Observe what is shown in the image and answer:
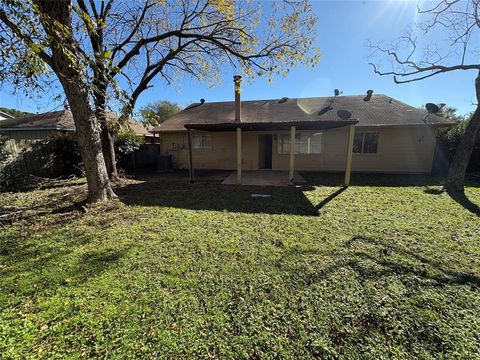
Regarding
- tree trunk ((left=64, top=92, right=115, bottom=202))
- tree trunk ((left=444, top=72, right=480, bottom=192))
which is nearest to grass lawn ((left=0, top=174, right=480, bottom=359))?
tree trunk ((left=64, top=92, right=115, bottom=202))

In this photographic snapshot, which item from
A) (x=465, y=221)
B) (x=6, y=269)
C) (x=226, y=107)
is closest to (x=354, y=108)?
(x=226, y=107)

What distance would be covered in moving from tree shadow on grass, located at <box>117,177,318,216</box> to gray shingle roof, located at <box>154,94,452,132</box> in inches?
178

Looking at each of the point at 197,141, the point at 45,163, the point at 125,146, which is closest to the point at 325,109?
the point at 197,141

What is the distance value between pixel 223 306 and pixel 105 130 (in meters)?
8.30

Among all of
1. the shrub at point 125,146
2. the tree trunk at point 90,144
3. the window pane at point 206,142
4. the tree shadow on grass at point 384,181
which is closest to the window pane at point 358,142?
the tree shadow on grass at point 384,181

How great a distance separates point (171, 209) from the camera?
571 centimetres

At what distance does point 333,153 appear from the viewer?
11602 mm

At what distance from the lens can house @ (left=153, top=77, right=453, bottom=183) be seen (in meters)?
10.8

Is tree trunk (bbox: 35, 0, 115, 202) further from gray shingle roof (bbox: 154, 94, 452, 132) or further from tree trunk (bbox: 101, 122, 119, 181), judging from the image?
gray shingle roof (bbox: 154, 94, 452, 132)

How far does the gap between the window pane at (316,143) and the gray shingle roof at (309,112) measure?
889 millimetres

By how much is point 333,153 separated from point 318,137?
118 centimetres

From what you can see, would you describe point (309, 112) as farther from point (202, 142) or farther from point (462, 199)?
point (462, 199)

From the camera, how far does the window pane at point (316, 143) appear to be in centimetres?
1164

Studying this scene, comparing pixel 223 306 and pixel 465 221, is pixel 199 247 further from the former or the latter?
pixel 465 221
